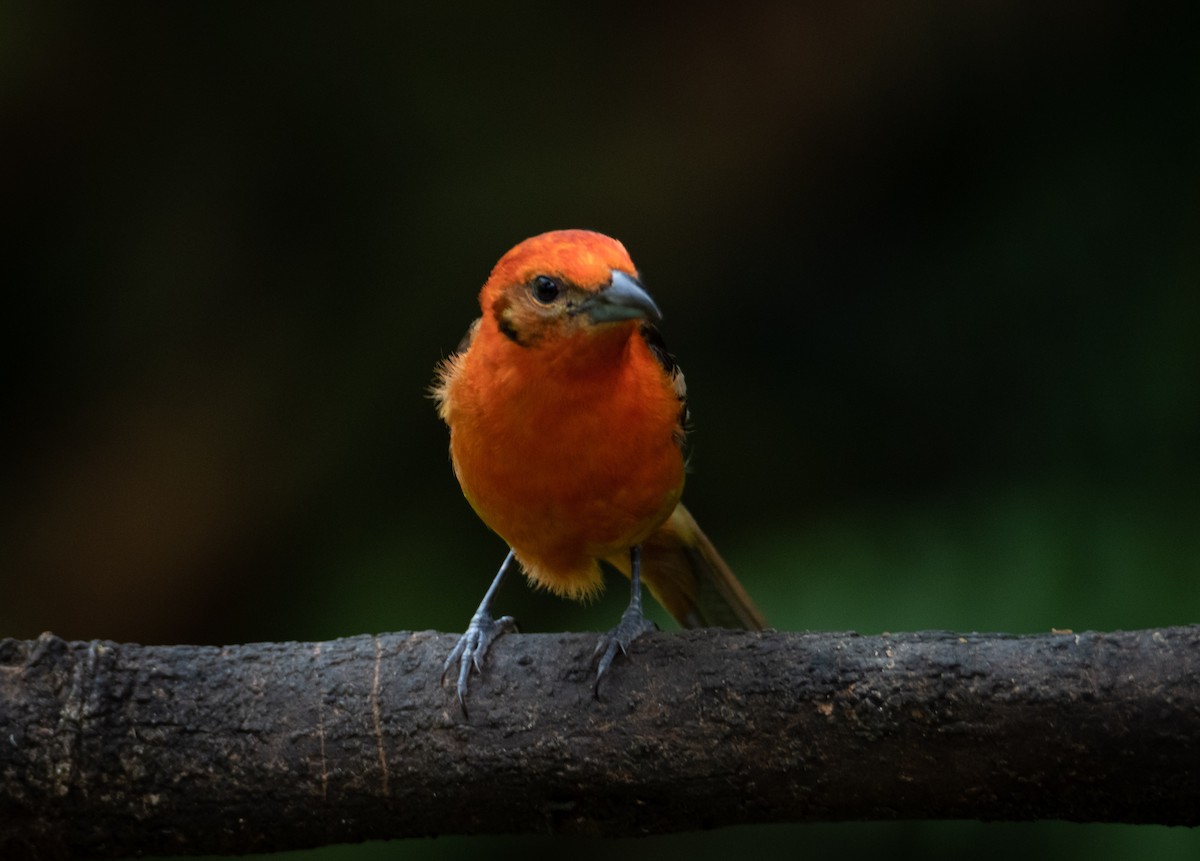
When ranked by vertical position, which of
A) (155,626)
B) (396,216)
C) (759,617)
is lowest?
(155,626)

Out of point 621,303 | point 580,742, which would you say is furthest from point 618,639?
point 621,303

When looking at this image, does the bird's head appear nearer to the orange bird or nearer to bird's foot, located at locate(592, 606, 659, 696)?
the orange bird

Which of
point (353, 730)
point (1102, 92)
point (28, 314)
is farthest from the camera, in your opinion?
point (28, 314)

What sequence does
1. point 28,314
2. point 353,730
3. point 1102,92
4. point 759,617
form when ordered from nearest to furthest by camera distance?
point 353,730, point 759,617, point 1102,92, point 28,314

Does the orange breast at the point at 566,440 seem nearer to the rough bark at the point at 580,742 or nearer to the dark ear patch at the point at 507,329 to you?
the dark ear patch at the point at 507,329

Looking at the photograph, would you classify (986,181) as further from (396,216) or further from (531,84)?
(396,216)

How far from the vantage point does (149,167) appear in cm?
647

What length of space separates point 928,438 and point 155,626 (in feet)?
12.9

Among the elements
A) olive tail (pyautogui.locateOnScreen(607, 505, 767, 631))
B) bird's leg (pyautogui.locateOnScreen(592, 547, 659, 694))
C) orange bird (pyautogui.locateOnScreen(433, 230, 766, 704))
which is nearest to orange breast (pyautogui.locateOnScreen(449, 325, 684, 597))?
orange bird (pyautogui.locateOnScreen(433, 230, 766, 704))

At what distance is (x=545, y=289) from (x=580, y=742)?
1.28 metres

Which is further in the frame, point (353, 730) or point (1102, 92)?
point (1102, 92)

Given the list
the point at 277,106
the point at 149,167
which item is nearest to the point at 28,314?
the point at 149,167

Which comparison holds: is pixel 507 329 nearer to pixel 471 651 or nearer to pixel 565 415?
pixel 565 415

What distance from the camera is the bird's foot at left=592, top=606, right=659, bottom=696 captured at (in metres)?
3.52
